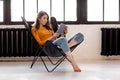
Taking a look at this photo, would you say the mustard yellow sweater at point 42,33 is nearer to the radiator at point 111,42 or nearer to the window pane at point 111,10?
the radiator at point 111,42

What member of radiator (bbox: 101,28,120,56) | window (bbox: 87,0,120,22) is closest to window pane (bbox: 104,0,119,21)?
window (bbox: 87,0,120,22)

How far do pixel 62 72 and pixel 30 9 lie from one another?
2.08 metres

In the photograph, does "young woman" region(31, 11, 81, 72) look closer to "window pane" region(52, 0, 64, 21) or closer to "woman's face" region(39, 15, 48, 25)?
"woman's face" region(39, 15, 48, 25)

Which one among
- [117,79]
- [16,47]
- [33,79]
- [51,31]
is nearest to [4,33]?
[16,47]

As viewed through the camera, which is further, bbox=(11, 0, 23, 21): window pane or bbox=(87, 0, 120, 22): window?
bbox=(87, 0, 120, 22): window

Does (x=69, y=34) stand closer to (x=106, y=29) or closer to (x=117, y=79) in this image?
(x=106, y=29)

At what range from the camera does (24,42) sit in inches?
240

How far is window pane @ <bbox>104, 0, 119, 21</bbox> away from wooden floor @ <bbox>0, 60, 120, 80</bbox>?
1.16 metres

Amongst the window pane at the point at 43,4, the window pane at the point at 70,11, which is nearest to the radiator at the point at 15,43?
the window pane at the point at 43,4

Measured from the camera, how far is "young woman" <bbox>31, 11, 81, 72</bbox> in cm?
470

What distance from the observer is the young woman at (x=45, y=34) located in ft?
15.4

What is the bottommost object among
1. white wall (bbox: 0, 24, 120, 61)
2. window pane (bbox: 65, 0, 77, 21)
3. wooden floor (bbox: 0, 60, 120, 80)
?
wooden floor (bbox: 0, 60, 120, 80)

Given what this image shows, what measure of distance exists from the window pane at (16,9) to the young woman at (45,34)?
52.0 inches

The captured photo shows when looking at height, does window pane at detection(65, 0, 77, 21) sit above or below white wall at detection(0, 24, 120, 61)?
above
